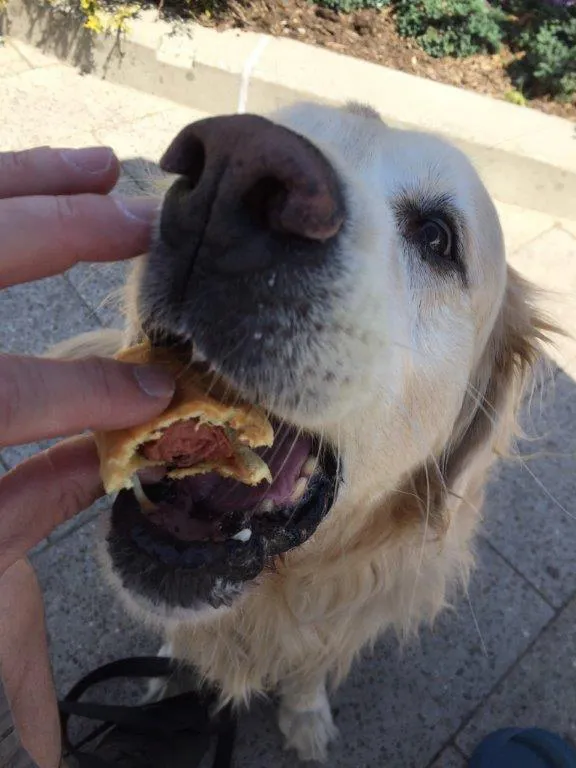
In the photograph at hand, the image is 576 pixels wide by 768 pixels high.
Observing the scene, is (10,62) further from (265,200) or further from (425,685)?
(425,685)

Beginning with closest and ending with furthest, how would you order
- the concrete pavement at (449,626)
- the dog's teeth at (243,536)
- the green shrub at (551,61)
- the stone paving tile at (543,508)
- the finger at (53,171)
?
1. the finger at (53,171)
2. the dog's teeth at (243,536)
3. the concrete pavement at (449,626)
4. the stone paving tile at (543,508)
5. the green shrub at (551,61)

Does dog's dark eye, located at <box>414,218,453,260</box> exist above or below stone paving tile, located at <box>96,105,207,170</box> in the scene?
above

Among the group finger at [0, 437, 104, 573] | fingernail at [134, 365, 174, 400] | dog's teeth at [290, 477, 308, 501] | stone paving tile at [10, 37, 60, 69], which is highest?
fingernail at [134, 365, 174, 400]

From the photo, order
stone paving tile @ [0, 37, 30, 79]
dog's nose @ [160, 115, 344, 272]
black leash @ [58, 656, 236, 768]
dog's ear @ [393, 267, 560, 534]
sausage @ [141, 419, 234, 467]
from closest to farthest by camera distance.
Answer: dog's nose @ [160, 115, 344, 272]
sausage @ [141, 419, 234, 467]
dog's ear @ [393, 267, 560, 534]
black leash @ [58, 656, 236, 768]
stone paving tile @ [0, 37, 30, 79]

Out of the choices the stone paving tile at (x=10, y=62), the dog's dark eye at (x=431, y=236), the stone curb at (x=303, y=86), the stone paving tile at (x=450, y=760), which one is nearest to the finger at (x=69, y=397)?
the dog's dark eye at (x=431, y=236)

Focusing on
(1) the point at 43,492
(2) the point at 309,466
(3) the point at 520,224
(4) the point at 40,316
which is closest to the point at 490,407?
(2) the point at 309,466

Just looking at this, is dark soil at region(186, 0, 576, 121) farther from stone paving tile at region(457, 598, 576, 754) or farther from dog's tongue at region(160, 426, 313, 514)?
dog's tongue at region(160, 426, 313, 514)

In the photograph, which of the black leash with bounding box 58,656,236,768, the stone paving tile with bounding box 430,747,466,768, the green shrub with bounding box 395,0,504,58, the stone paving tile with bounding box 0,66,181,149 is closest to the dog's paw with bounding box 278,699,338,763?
the black leash with bounding box 58,656,236,768

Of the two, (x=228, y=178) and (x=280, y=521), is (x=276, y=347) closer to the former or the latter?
(x=228, y=178)

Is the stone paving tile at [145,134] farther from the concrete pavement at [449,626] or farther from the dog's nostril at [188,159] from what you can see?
the dog's nostril at [188,159]
